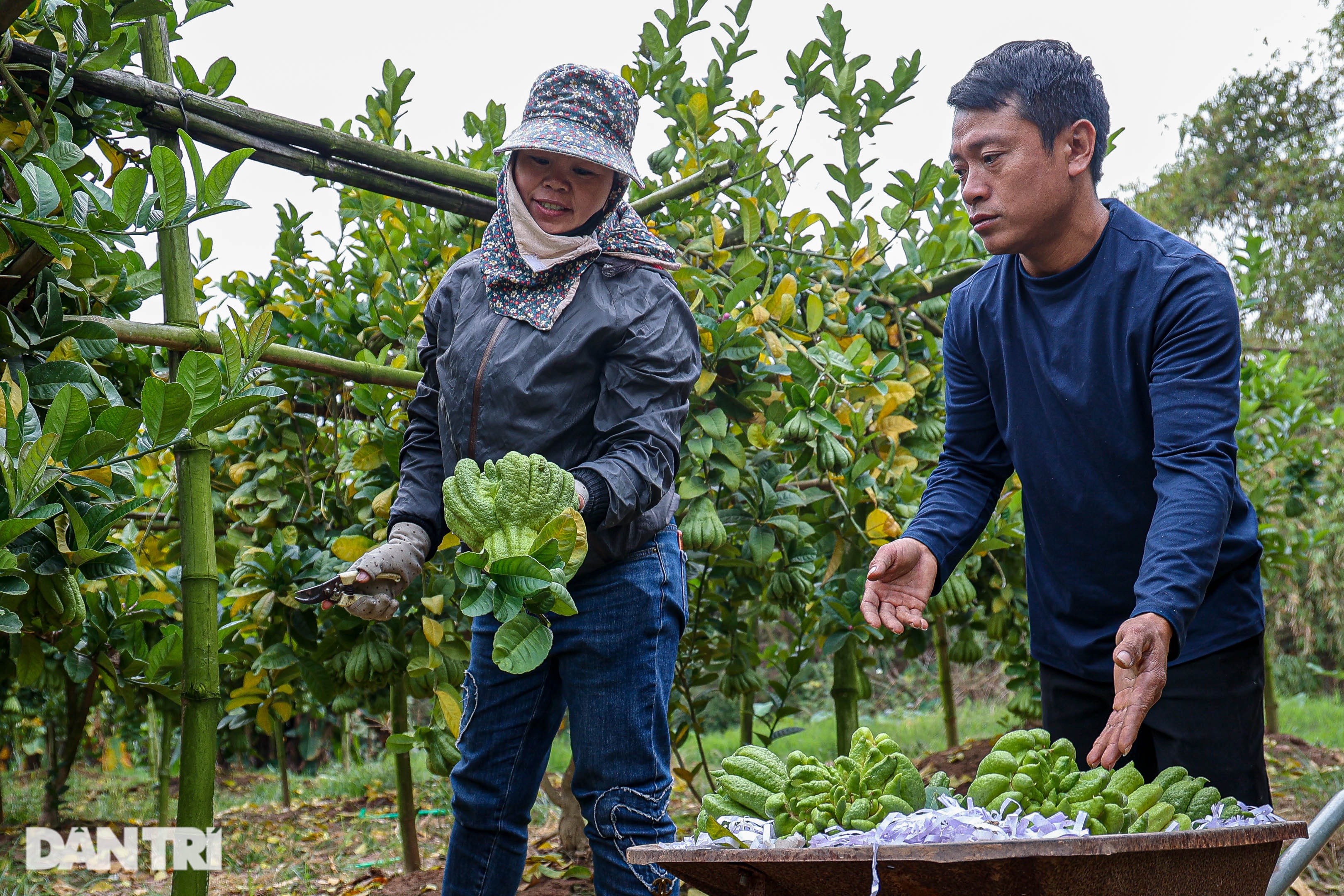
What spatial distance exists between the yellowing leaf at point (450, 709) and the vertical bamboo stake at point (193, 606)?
0.47 m

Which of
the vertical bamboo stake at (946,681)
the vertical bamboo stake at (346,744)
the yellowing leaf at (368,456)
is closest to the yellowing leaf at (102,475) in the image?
the yellowing leaf at (368,456)

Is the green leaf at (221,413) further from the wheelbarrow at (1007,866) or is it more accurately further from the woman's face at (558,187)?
the wheelbarrow at (1007,866)

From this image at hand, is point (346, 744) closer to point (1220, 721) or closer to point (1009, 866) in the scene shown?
point (1220, 721)

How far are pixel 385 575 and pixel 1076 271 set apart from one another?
125cm

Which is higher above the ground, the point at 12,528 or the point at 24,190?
the point at 24,190

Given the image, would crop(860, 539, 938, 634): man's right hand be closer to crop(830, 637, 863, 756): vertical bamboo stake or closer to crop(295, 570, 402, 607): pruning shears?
crop(295, 570, 402, 607): pruning shears

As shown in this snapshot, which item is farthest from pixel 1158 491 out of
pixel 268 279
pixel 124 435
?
pixel 268 279

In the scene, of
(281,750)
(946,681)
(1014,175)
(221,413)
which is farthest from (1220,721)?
(281,750)

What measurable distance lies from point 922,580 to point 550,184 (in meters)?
0.99

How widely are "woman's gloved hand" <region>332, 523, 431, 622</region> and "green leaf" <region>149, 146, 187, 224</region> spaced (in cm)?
63

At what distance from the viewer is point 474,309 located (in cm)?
202

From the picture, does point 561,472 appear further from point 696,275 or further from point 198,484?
point 696,275

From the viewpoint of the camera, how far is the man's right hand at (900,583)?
164 centimetres

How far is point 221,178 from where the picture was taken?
1.69 m
